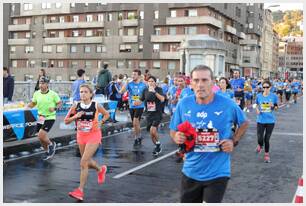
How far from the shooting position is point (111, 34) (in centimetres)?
6850

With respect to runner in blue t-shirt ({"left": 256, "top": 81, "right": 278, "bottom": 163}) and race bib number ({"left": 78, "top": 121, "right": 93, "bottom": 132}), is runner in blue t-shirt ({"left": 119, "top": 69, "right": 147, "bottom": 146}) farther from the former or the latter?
race bib number ({"left": 78, "top": 121, "right": 93, "bottom": 132})

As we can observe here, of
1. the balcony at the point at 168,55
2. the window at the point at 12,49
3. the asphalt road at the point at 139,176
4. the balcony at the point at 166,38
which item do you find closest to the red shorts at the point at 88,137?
the asphalt road at the point at 139,176

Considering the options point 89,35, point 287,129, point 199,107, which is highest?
point 89,35

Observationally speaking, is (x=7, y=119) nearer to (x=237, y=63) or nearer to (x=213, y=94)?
(x=213, y=94)

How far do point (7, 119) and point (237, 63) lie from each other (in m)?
68.7

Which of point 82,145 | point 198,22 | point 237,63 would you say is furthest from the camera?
point 237,63

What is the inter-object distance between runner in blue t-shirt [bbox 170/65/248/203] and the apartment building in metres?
56.2

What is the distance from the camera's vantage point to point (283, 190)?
7895 millimetres

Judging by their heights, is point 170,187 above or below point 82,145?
below

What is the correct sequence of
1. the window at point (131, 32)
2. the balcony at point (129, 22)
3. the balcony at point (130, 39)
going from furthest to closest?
the window at point (131, 32), the balcony at point (130, 39), the balcony at point (129, 22)

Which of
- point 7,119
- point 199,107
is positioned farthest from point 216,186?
point 7,119

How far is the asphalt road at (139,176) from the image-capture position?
23.8ft

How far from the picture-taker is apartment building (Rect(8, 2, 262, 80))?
64.3m

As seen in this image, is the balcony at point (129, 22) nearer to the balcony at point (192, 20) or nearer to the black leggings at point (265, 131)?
the balcony at point (192, 20)
